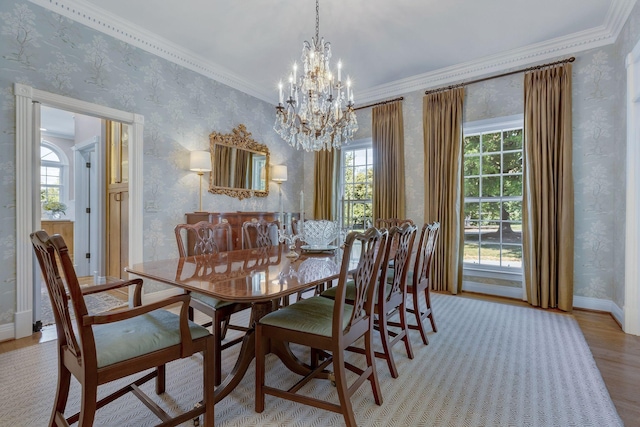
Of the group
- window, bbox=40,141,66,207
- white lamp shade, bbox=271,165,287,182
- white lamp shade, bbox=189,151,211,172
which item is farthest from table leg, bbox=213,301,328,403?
window, bbox=40,141,66,207

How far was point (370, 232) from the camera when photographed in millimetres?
1512

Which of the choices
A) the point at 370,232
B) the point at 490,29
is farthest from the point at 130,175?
the point at 490,29

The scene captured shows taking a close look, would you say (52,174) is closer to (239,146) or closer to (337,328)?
(239,146)

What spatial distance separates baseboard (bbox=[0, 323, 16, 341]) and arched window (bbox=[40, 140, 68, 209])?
527 centimetres

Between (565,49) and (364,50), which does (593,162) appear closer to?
(565,49)

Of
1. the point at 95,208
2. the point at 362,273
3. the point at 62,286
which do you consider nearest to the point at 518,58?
the point at 362,273

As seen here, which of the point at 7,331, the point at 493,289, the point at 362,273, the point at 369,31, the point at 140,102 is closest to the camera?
the point at 362,273

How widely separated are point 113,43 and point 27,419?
323cm

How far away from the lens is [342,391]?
1.48 metres

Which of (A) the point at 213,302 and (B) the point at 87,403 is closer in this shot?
(B) the point at 87,403

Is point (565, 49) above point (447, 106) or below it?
above

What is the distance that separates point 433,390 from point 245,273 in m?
1.33

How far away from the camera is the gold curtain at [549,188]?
10.9 feet

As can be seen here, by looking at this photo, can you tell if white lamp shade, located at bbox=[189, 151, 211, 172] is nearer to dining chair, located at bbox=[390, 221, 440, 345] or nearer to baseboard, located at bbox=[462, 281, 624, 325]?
dining chair, located at bbox=[390, 221, 440, 345]
